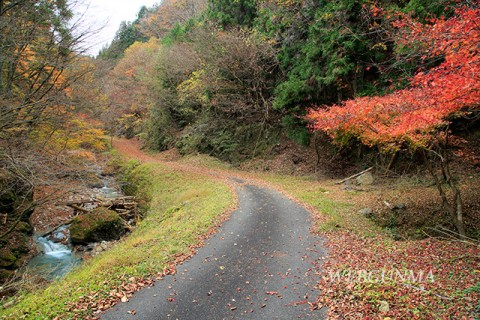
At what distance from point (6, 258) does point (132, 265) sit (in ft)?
22.6

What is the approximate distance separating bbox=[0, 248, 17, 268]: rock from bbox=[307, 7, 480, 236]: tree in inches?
553

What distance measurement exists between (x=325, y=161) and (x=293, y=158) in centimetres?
245

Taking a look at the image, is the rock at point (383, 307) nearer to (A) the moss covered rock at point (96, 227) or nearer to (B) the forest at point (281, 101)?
(B) the forest at point (281, 101)

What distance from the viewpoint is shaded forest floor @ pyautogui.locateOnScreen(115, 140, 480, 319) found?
4883mm

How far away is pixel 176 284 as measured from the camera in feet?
20.4

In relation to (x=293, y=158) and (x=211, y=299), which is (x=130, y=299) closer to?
(x=211, y=299)

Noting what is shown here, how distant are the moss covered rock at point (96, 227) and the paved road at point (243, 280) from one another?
6.73m

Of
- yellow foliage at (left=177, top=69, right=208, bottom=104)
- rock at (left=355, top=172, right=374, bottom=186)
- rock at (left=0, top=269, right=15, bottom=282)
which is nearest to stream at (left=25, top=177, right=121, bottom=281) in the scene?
rock at (left=0, top=269, right=15, bottom=282)

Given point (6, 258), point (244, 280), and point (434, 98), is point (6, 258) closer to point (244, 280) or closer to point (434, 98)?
point (244, 280)

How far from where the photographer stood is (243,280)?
631 cm

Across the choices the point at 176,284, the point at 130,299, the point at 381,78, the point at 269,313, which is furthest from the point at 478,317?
the point at 381,78

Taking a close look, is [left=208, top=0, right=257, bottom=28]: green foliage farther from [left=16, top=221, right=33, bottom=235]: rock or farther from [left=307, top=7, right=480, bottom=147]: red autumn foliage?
[left=16, top=221, right=33, bottom=235]: rock

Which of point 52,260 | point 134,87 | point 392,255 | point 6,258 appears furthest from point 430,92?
point 134,87

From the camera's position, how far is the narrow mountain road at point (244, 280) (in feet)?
17.2
